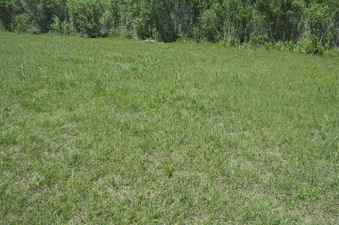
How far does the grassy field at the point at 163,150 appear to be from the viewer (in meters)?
6.32

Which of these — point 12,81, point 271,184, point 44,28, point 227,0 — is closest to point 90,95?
point 12,81

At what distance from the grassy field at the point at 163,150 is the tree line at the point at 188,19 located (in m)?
23.3

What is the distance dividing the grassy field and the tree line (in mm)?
23313

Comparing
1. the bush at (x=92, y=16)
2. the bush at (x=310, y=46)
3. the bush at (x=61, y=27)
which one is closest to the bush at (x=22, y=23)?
the bush at (x=61, y=27)

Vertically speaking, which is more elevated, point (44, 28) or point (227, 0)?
point (227, 0)

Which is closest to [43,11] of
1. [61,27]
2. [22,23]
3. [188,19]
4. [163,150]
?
[22,23]

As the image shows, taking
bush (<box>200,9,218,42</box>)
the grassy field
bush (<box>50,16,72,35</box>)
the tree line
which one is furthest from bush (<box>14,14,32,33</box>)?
the grassy field

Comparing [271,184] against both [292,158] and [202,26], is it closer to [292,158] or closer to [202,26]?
[292,158]

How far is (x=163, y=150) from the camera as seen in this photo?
8461 millimetres

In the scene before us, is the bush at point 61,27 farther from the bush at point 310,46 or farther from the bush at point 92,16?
the bush at point 310,46

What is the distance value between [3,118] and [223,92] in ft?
22.1

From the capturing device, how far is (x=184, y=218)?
613 cm

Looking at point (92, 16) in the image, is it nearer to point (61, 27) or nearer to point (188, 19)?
point (61, 27)

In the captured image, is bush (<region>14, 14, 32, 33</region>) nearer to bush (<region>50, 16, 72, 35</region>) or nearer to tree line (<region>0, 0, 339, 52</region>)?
tree line (<region>0, 0, 339, 52</region>)
